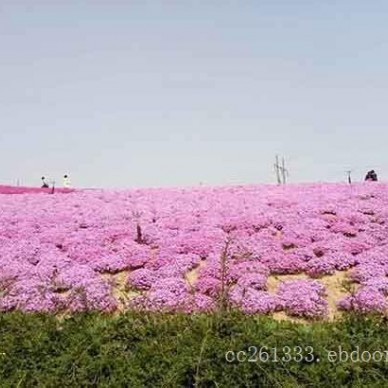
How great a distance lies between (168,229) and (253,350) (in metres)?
8.69

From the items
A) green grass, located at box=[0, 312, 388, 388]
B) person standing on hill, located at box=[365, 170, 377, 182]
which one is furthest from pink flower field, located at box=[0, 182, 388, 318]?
person standing on hill, located at box=[365, 170, 377, 182]

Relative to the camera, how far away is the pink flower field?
11.4 m

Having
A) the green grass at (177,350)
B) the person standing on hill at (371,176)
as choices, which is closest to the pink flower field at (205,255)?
the green grass at (177,350)

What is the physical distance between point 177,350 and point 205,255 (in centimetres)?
630

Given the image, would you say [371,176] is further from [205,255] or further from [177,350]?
[177,350]

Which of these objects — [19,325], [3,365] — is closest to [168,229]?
[19,325]

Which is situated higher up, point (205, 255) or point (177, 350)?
point (205, 255)

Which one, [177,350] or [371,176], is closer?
[177,350]

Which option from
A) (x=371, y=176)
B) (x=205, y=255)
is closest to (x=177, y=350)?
(x=205, y=255)

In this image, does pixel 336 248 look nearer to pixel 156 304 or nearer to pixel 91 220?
pixel 156 304

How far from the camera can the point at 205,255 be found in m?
13.9

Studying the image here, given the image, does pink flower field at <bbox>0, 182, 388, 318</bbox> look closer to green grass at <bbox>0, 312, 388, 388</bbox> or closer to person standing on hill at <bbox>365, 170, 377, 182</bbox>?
green grass at <bbox>0, 312, 388, 388</bbox>

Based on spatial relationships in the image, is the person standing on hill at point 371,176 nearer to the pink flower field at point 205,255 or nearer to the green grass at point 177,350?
the pink flower field at point 205,255

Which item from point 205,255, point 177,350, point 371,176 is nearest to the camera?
point 177,350
